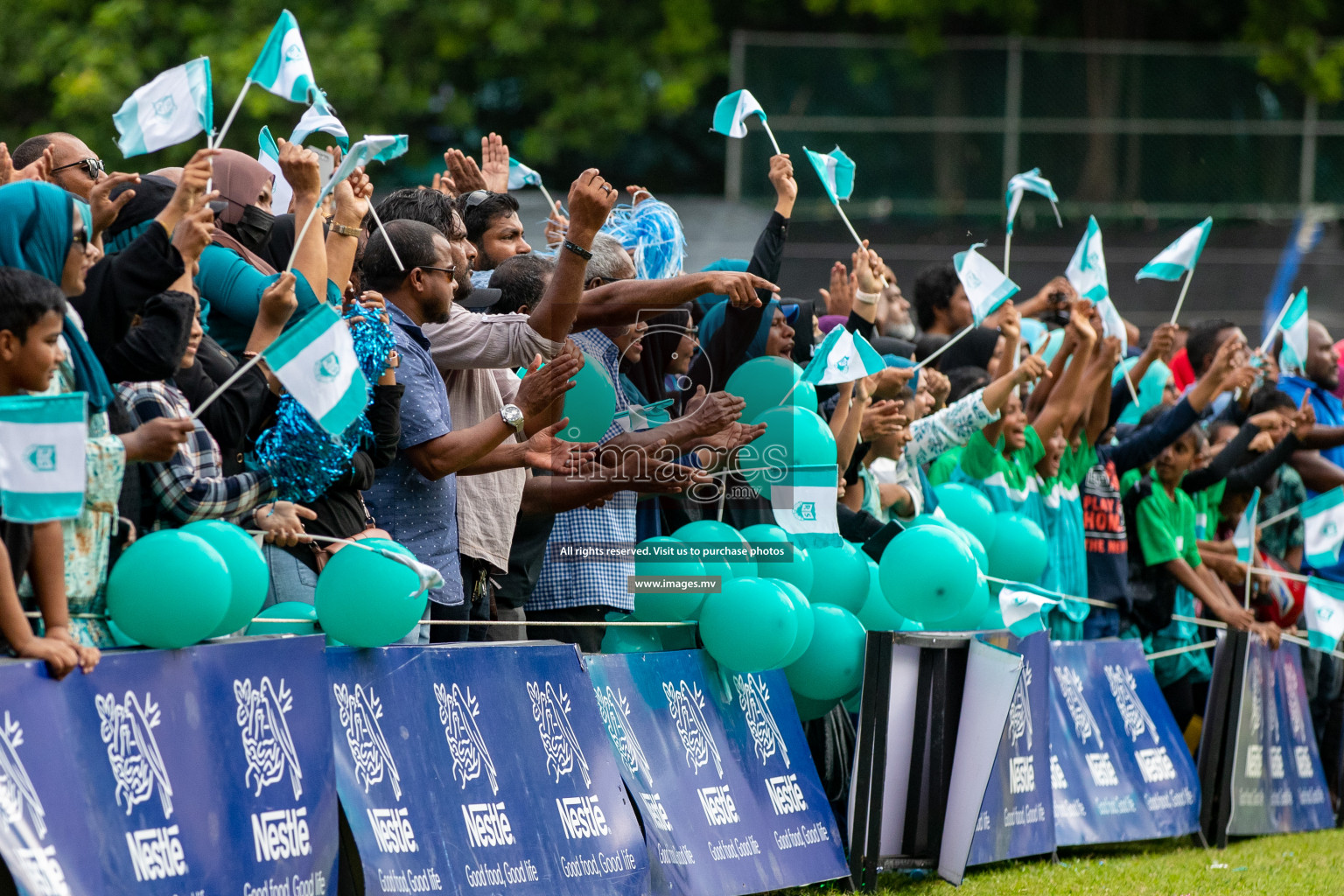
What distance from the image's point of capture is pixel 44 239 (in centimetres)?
412

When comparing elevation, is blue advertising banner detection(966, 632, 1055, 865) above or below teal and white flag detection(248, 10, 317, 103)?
below

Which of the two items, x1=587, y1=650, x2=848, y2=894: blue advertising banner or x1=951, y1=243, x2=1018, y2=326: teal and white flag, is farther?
x1=951, y1=243, x2=1018, y2=326: teal and white flag

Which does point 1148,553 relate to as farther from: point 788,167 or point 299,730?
point 299,730

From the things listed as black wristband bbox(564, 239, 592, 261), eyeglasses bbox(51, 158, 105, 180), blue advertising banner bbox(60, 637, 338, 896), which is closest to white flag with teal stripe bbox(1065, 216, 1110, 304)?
black wristband bbox(564, 239, 592, 261)

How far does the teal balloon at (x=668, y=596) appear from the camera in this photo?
6.05 meters

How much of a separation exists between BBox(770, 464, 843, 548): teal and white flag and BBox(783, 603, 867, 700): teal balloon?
0.32m

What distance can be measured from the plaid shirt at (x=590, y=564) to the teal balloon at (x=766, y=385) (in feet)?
1.73

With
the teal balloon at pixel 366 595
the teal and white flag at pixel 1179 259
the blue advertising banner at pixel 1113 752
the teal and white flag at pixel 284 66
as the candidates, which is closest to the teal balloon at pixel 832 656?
the blue advertising banner at pixel 1113 752

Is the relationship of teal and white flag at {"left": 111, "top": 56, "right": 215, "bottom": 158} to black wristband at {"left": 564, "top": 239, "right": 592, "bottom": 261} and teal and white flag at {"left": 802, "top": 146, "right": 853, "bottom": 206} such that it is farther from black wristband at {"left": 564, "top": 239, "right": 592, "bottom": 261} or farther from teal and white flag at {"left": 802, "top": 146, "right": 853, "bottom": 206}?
teal and white flag at {"left": 802, "top": 146, "right": 853, "bottom": 206}

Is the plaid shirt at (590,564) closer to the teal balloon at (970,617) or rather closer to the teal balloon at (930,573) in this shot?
the teal balloon at (930,573)

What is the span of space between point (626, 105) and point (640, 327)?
637 inches

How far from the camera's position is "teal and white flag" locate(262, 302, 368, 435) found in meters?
4.32

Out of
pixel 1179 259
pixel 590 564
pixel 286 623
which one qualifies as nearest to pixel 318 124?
pixel 286 623

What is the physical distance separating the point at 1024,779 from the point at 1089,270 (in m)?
3.00
